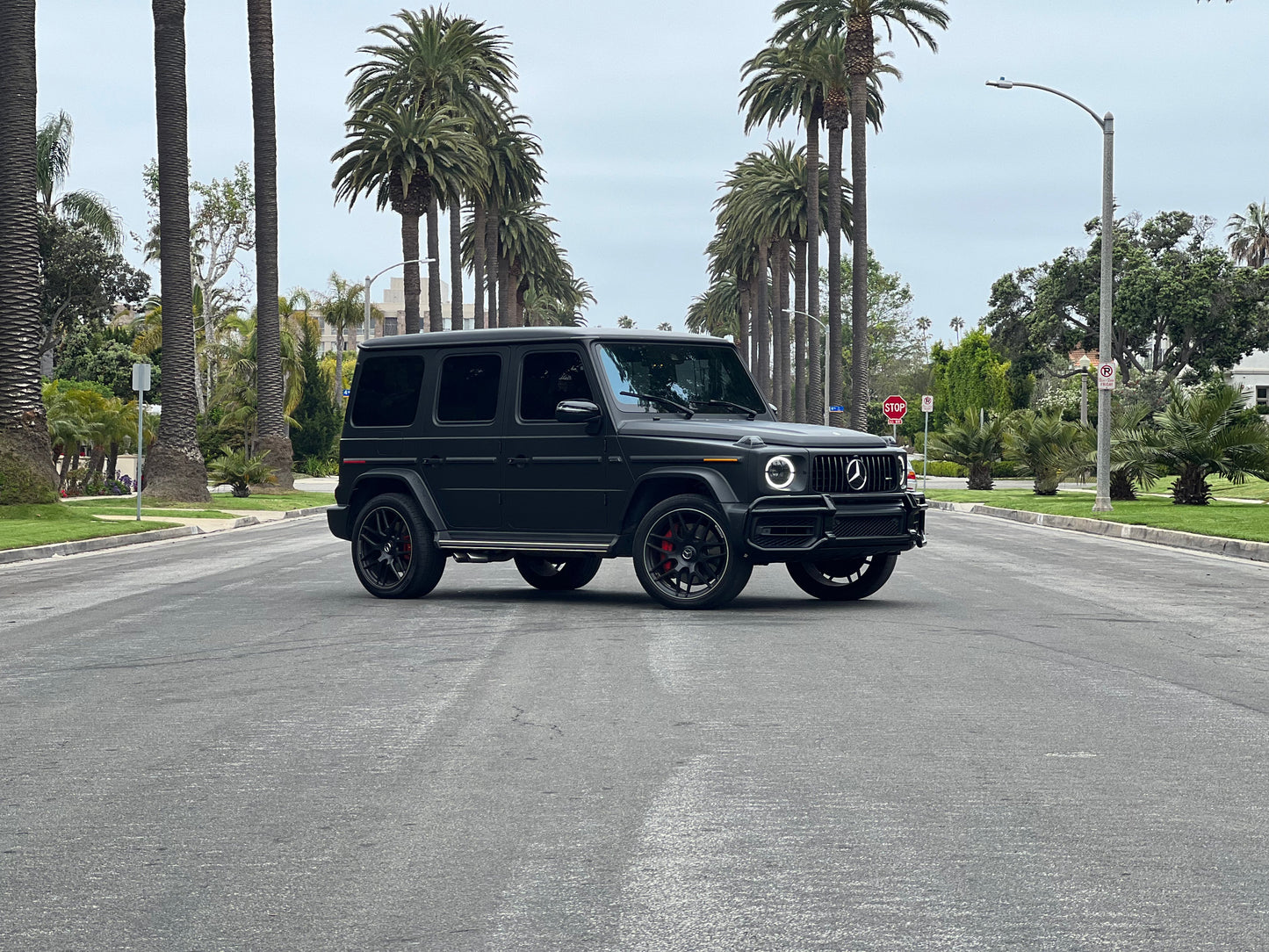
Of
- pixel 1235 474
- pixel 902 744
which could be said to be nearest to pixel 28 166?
pixel 1235 474

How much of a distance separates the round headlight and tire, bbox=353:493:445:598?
3318 millimetres

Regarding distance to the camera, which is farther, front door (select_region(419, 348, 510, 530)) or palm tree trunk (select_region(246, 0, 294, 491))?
palm tree trunk (select_region(246, 0, 294, 491))

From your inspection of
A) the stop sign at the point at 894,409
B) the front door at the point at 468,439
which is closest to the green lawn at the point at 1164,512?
the stop sign at the point at 894,409

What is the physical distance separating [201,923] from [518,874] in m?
1.01

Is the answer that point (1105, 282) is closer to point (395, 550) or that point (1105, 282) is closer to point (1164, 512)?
point (1164, 512)

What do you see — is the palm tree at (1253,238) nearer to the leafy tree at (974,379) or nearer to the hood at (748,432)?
the leafy tree at (974,379)

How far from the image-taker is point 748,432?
12734mm

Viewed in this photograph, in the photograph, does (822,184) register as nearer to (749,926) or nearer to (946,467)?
(946,467)

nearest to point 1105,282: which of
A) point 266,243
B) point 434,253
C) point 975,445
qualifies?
point 975,445

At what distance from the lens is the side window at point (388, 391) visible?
14523 mm

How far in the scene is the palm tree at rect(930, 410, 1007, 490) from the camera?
4819 cm

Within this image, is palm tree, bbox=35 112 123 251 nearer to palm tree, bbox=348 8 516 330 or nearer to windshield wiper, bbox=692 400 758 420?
palm tree, bbox=348 8 516 330

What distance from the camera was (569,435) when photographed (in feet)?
44.1

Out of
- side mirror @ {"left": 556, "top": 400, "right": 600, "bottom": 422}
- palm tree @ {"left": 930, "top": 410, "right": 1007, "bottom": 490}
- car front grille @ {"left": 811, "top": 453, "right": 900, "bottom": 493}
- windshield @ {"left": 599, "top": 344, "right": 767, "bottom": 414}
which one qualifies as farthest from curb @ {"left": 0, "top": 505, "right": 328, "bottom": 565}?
palm tree @ {"left": 930, "top": 410, "right": 1007, "bottom": 490}
